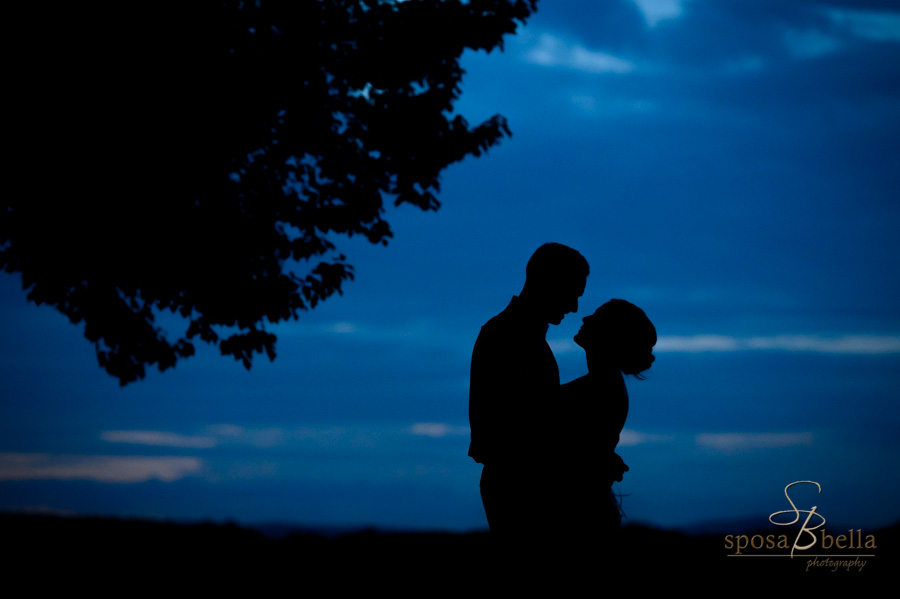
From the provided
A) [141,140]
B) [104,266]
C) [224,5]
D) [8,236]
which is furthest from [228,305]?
[224,5]

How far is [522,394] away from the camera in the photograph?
3.60 m

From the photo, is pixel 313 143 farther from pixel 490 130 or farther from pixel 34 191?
pixel 34 191

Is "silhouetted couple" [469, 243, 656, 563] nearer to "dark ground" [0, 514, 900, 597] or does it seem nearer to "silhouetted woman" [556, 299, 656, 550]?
"silhouetted woman" [556, 299, 656, 550]

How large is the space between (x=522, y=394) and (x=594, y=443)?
44 cm

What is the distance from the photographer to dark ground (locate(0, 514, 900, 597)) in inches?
229

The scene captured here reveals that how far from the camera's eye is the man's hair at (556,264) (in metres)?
3.74

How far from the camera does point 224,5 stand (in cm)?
919

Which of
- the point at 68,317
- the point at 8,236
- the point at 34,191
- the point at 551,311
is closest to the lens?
the point at 551,311

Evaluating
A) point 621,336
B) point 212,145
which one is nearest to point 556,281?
point 621,336

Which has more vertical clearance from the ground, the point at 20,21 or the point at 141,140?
the point at 20,21

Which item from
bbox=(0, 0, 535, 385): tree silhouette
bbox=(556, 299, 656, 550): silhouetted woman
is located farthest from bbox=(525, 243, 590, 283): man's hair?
bbox=(0, 0, 535, 385): tree silhouette

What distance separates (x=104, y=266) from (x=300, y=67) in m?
3.74

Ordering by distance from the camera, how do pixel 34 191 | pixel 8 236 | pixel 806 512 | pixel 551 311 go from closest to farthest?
pixel 551 311
pixel 806 512
pixel 34 191
pixel 8 236

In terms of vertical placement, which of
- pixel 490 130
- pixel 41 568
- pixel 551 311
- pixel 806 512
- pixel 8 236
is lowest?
pixel 41 568
